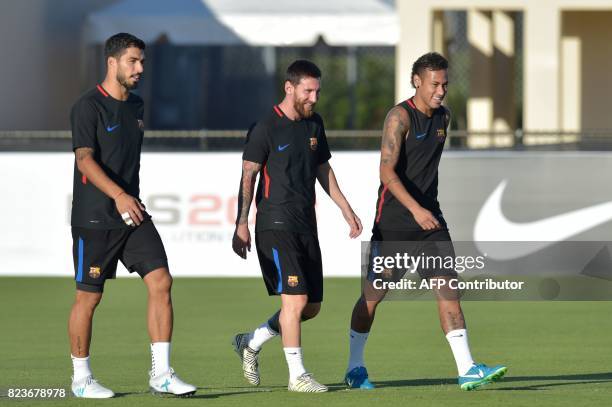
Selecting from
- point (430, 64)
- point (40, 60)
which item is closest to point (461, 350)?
point (430, 64)

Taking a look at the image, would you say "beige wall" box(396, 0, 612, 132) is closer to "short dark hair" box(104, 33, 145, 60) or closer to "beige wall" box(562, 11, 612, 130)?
"beige wall" box(562, 11, 612, 130)

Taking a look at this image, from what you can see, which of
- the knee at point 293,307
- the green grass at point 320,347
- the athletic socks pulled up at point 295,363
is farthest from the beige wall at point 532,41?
the athletic socks pulled up at point 295,363

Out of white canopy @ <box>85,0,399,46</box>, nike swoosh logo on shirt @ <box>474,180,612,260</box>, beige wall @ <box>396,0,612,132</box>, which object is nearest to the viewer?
nike swoosh logo on shirt @ <box>474,180,612,260</box>

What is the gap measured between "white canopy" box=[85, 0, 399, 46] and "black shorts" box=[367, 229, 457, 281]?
16.7 meters

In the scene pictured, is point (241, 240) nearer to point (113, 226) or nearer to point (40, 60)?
point (113, 226)

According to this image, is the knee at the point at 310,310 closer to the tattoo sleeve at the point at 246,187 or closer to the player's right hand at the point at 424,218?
the tattoo sleeve at the point at 246,187

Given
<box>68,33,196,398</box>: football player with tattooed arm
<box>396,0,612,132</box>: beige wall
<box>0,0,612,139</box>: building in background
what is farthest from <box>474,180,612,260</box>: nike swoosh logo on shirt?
<box>68,33,196,398</box>: football player with tattooed arm

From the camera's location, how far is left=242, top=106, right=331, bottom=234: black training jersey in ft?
31.2

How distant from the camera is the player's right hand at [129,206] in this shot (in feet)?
29.0

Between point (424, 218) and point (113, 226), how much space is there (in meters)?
1.87

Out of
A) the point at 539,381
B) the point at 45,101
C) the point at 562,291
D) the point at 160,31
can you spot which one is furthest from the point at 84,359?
the point at 45,101

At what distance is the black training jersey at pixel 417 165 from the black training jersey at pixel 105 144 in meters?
1.63

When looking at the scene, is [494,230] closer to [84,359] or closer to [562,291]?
[562,291]

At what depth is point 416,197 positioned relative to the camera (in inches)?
381
